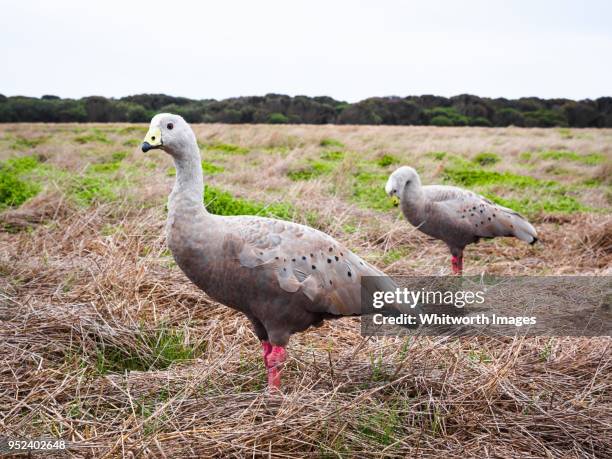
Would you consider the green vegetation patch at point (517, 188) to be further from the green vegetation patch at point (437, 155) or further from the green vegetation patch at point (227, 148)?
the green vegetation patch at point (227, 148)

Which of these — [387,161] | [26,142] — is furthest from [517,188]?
[26,142]

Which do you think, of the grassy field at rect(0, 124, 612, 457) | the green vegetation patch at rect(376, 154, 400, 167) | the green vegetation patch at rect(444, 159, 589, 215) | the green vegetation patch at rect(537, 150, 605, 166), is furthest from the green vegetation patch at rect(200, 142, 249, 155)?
the green vegetation patch at rect(537, 150, 605, 166)

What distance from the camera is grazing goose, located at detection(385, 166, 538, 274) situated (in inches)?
252

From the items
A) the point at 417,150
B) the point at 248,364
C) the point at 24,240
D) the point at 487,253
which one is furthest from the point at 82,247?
the point at 417,150

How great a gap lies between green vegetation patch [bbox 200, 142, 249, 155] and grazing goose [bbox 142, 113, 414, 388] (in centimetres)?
1282

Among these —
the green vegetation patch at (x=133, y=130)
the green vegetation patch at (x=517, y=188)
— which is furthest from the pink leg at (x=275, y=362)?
the green vegetation patch at (x=133, y=130)

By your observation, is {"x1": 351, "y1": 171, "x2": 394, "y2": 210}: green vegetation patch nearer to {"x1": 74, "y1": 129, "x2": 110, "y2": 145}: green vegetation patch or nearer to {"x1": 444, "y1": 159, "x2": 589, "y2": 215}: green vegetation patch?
{"x1": 444, "y1": 159, "x2": 589, "y2": 215}: green vegetation patch

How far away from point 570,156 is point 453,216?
11625mm

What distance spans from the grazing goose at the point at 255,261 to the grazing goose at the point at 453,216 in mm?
3144

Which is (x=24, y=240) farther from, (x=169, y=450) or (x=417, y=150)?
(x=417, y=150)

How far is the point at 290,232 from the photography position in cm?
344

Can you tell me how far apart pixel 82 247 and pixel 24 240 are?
2.41 feet

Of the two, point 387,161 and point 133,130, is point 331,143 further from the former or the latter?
point 133,130

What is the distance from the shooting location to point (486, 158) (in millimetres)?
15977
